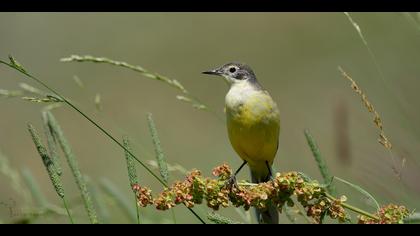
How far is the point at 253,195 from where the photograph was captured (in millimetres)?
2701

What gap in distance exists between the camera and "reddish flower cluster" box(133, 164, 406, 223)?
2.54m

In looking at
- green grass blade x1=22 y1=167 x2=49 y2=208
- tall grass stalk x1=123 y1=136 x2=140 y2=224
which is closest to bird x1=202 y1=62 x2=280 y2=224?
green grass blade x1=22 y1=167 x2=49 y2=208

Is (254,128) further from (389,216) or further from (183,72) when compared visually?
(183,72)

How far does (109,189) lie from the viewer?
300 centimetres

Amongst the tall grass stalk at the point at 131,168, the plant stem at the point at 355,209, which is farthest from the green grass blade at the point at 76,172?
the plant stem at the point at 355,209

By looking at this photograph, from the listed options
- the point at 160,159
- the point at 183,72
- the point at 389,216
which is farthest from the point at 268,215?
the point at 183,72

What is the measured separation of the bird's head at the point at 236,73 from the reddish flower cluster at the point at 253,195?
7.39ft

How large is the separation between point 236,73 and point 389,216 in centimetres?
286

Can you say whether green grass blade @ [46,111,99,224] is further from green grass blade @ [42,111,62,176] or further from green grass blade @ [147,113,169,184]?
green grass blade @ [147,113,169,184]

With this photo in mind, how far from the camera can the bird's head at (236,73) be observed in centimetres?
503

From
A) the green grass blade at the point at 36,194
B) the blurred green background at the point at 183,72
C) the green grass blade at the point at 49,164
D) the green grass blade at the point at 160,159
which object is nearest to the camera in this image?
the green grass blade at the point at 49,164

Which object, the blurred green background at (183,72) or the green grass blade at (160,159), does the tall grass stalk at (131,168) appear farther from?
the blurred green background at (183,72)

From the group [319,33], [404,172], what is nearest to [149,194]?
[404,172]
